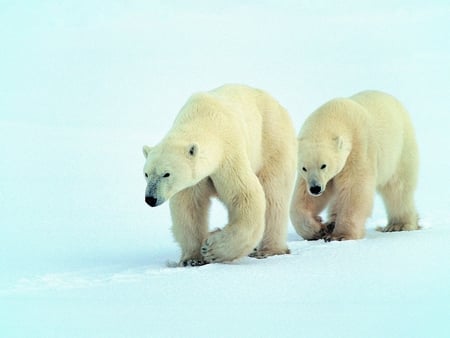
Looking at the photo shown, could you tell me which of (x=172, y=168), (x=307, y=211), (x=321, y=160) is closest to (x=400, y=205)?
(x=307, y=211)

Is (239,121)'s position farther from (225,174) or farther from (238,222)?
(238,222)

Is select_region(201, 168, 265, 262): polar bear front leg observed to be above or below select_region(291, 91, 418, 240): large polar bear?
below

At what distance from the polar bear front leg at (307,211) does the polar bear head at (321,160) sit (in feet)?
1.38

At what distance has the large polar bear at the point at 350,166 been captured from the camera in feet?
26.5

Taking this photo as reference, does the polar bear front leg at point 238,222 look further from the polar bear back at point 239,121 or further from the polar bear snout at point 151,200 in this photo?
the polar bear snout at point 151,200

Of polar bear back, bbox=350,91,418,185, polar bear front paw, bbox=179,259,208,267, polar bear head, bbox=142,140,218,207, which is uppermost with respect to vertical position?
polar bear back, bbox=350,91,418,185

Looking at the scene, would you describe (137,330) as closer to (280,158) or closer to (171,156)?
→ (171,156)

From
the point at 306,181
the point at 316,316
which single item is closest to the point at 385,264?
the point at 316,316

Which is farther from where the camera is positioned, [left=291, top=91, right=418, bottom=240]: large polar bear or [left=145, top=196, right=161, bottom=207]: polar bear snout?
[left=291, top=91, right=418, bottom=240]: large polar bear

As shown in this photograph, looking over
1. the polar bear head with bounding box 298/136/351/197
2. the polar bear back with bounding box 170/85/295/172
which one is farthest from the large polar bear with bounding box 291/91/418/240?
the polar bear back with bounding box 170/85/295/172

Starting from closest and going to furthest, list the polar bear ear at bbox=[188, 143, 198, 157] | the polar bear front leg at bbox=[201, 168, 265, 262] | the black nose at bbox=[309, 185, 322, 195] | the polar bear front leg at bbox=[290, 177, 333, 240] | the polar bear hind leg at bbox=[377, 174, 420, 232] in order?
the polar bear ear at bbox=[188, 143, 198, 157] → the polar bear front leg at bbox=[201, 168, 265, 262] → the black nose at bbox=[309, 185, 322, 195] → the polar bear front leg at bbox=[290, 177, 333, 240] → the polar bear hind leg at bbox=[377, 174, 420, 232]

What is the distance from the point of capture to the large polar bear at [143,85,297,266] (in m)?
5.70

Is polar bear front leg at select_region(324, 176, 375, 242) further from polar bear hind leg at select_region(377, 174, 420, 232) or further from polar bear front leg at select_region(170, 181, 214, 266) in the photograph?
polar bear front leg at select_region(170, 181, 214, 266)

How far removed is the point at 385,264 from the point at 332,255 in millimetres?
661
